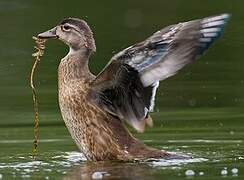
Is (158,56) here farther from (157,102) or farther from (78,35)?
(157,102)

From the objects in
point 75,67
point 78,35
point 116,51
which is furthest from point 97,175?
point 116,51

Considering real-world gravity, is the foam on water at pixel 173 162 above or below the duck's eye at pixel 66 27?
below

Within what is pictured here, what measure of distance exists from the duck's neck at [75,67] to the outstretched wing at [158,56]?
0.82 meters

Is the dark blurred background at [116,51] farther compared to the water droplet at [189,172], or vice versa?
the dark blurred background at [116,51]

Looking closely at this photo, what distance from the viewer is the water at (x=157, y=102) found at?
13234mm

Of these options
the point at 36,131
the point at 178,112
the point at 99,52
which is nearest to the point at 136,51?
the point at 36,131

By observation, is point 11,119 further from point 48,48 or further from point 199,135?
point 48,48

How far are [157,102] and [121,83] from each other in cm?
390

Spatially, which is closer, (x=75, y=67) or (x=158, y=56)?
(x=158, y=56)

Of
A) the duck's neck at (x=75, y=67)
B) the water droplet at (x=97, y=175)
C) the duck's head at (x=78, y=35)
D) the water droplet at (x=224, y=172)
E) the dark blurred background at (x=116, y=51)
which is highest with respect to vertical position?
the duck's head at (x=78, y=35)

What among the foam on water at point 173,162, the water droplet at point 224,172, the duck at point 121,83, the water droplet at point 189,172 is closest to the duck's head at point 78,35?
the duck at point 121,83

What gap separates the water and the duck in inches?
11.1

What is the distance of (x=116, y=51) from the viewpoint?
21.0 m

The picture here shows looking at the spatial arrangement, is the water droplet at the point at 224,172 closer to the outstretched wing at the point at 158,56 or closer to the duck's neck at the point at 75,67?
the outstretched wing at the point at 158,56
